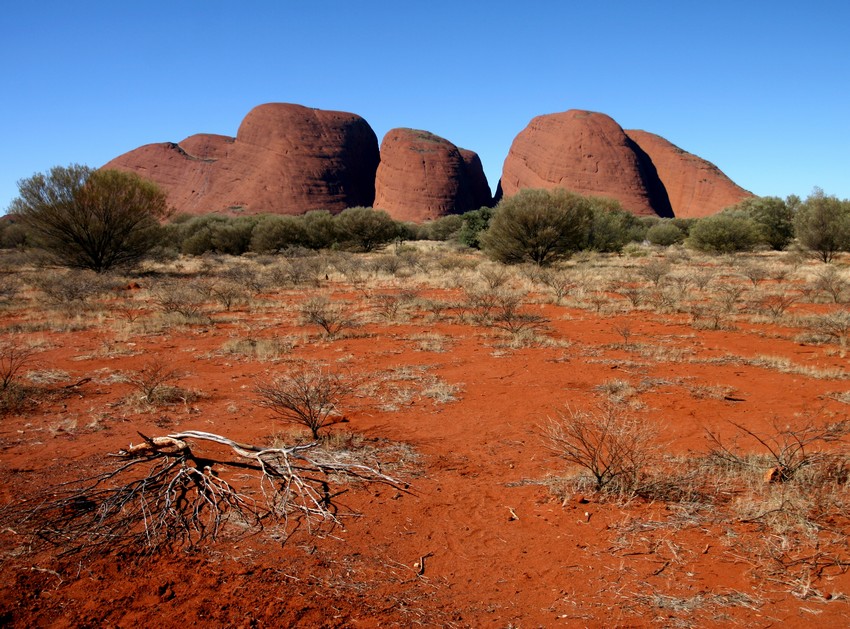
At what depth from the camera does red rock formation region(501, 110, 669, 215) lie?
206ft

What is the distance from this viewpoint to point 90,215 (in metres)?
21.9

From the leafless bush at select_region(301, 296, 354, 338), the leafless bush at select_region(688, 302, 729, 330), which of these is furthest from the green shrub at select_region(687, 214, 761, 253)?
the leafless bush at select_region(301, 296, 354, 338)

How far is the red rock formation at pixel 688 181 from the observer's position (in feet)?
202

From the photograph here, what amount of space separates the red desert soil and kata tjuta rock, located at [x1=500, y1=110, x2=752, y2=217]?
56.5 meters

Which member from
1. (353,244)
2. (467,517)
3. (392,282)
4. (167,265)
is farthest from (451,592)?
(353,244)

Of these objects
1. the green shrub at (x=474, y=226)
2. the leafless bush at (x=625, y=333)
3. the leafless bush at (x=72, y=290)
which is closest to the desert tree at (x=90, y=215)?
the leafless bush at (x=72, y=290)

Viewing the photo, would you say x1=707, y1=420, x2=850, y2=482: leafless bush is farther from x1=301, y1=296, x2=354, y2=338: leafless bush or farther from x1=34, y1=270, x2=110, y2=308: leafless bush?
x1=34, y1=270, x2=110, y2=308: leafless bush

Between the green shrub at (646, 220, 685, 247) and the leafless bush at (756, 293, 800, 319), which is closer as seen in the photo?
the leafless bush at (756, 293, 800, 319)

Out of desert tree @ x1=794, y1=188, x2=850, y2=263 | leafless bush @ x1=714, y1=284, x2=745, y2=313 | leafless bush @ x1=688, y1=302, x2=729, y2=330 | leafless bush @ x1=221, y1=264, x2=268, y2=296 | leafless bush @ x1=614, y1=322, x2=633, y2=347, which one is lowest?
leafless bush @ x1=614, y1=322, x2=633, y2=347

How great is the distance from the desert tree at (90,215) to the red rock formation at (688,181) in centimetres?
5830

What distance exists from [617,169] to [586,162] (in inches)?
154

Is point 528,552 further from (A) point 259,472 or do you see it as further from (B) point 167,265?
(B) point 167,265

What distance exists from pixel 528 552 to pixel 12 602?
2.65 m

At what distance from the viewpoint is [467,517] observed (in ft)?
11.7
